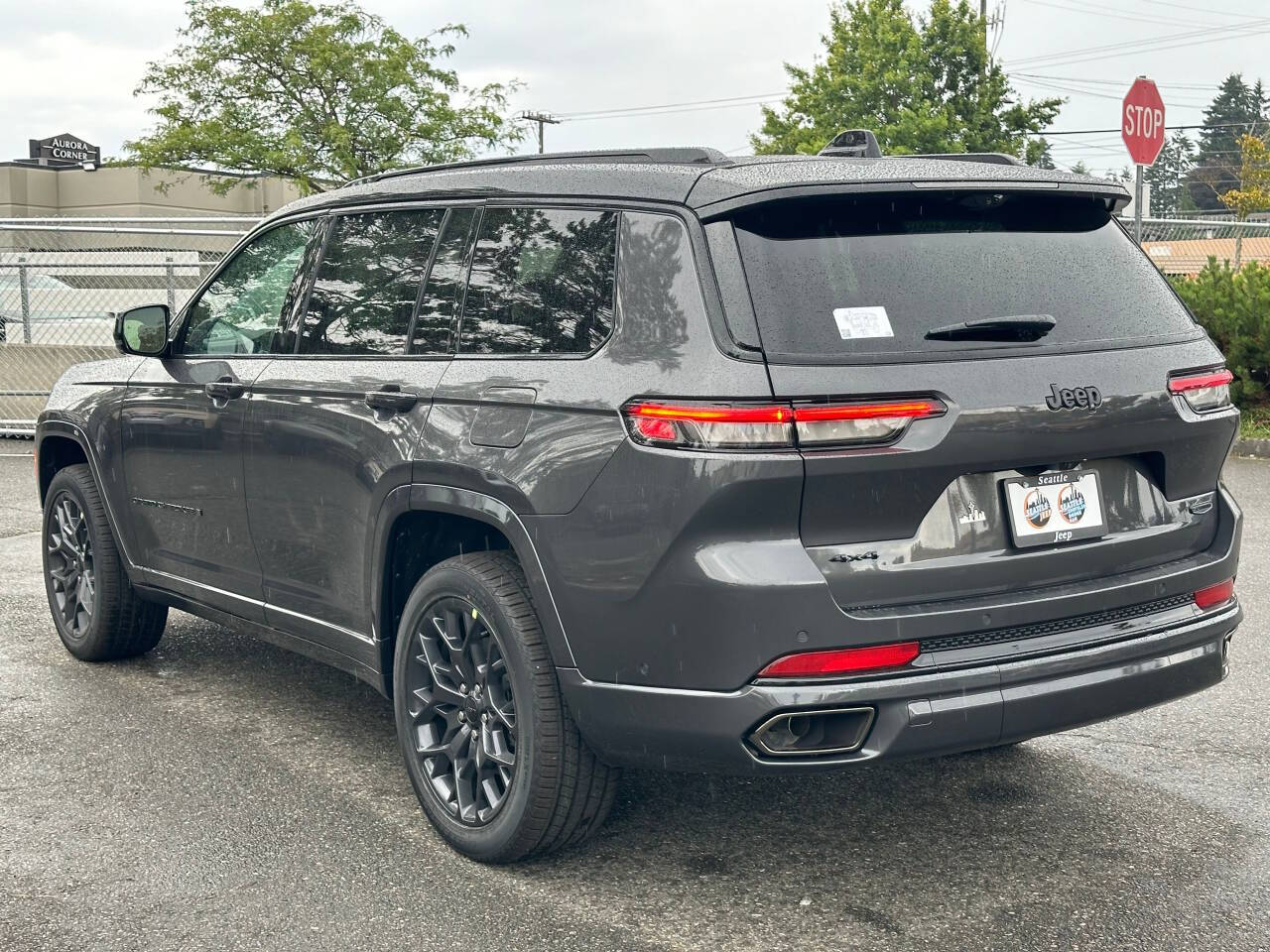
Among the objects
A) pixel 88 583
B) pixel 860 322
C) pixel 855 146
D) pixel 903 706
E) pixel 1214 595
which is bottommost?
pixel 88 583

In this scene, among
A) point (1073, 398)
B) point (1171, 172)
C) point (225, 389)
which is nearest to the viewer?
Result: point (1073, 398)

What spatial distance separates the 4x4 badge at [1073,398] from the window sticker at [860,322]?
1.34ft

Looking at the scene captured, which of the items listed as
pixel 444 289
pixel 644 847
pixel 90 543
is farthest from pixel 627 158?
pixel 90 543

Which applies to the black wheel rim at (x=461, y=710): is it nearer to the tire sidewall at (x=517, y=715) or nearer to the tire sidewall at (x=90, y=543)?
the tire sidewall at (x=517, y=715)

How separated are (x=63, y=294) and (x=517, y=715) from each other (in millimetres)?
12243

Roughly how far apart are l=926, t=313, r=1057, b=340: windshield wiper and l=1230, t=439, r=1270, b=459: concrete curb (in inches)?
365

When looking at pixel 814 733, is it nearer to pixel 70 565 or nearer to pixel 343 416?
pixel 343 416

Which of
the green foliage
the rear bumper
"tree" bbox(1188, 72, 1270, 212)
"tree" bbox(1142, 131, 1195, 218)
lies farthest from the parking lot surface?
"tree" bbox(1142, 131, 1195, 218)

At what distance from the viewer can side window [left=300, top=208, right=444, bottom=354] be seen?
13.7ft

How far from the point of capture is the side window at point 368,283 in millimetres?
4180

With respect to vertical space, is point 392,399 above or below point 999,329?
below

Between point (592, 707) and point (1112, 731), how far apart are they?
2295 mm

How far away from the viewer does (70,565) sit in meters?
5.95

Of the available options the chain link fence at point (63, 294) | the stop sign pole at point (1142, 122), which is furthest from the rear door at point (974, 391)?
the chain link fence at point (63, 294)
